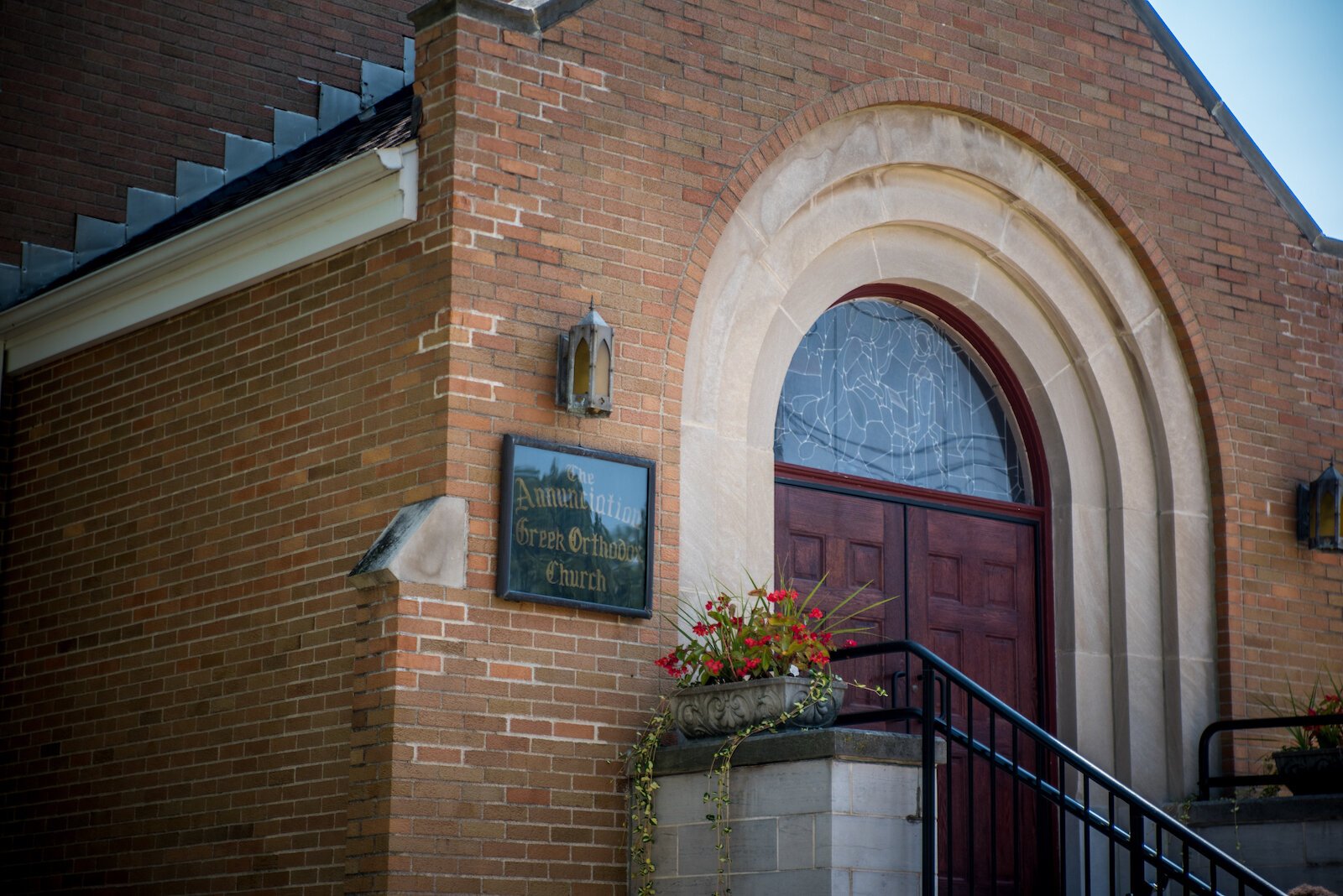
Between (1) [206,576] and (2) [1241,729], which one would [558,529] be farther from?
(2) [1241,729]

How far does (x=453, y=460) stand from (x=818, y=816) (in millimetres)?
2159

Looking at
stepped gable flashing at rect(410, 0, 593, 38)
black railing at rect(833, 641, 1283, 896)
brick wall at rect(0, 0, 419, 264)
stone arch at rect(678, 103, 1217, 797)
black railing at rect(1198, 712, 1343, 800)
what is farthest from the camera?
brick wall at rect(0, 0, 419, 264)

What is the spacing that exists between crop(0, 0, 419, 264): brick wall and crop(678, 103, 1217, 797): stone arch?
14.8 feet

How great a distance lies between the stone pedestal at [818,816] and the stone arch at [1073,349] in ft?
8.21

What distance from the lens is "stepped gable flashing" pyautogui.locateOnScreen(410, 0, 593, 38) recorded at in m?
7.88

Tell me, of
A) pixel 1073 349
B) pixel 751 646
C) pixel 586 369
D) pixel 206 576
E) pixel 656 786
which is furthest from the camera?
pixel 1073 349

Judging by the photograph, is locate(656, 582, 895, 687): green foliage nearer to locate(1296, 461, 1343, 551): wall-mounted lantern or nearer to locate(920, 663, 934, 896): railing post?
locate(920, 663, 934, 896): railing post

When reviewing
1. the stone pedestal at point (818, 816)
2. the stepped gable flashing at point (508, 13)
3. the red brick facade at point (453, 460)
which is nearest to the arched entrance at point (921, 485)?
the red brick facade at point (453, 460)

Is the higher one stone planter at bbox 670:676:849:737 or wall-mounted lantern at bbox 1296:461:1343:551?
wall-mounted lantern at bbox 1296:461:1343:551

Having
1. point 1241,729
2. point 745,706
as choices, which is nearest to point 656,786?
point 745,706

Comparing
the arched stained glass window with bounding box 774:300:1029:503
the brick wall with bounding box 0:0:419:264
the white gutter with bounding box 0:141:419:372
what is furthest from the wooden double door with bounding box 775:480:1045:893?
the brick wall with bounding box 0:0:419:264

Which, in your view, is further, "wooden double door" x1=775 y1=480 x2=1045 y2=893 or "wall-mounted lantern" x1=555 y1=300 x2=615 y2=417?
"wooden double door" x1=775 y1=480 x2=1045 y2=893

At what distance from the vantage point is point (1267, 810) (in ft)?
30.1

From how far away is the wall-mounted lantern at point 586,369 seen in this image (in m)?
7.79
